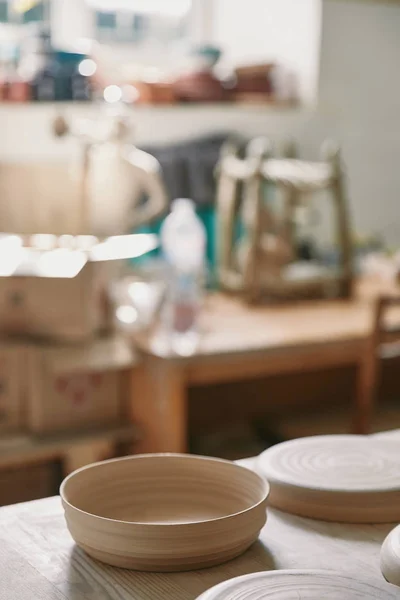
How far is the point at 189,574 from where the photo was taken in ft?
3.12

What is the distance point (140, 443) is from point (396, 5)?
86.3 inches

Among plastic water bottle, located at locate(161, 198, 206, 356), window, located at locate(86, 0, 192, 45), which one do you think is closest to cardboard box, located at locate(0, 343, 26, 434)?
plastic water bottle, located at locate(161, 198, 206, 356)

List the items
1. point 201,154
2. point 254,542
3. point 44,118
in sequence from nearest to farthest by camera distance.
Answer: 1. point 254,542
2. point 44,118
3. point 201,154

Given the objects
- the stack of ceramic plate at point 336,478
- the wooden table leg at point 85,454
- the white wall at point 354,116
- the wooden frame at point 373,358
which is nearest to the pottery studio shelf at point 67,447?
the wooden table leg at point 85,454

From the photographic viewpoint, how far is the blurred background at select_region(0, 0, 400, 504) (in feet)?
8.66

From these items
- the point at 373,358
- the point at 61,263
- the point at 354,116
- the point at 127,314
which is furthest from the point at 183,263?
the point at 354,116

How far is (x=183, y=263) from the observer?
3.22 meters

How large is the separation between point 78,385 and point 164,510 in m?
1.57

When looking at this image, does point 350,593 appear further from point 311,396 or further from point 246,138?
point 246,138

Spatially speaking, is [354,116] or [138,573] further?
[354,116]

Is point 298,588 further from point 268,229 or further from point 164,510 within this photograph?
point 268,229

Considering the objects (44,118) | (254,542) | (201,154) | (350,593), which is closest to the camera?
(350,593)

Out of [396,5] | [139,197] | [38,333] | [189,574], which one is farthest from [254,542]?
[396,5]

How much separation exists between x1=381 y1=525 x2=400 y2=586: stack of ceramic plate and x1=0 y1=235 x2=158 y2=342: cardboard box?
1.71 meters
